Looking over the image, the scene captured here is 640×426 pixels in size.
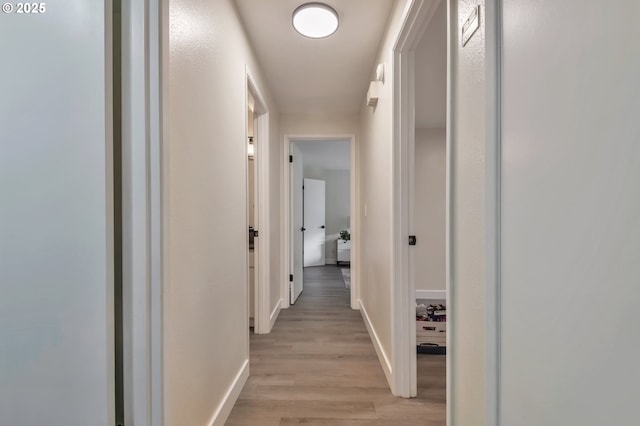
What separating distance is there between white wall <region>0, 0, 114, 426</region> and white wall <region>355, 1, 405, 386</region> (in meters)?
1.53

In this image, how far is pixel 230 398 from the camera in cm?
179

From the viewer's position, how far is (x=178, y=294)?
3.88 ft

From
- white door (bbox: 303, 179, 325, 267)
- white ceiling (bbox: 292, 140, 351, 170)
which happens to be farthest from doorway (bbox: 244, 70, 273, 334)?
white door (bbox: 303, 179, 325, 267)

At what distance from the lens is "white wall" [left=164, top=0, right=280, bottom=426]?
45.1 inches

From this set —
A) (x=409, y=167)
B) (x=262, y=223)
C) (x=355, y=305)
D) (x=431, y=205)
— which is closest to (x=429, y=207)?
(x=431, y=205)

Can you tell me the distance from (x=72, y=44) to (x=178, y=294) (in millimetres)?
847

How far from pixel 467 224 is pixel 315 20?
170cm

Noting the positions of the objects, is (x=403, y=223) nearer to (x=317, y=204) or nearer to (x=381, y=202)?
(x=381, y=202)

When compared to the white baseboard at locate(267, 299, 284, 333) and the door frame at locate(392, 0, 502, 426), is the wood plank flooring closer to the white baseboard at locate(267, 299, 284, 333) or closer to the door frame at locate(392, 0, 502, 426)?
the white baseboard at locate(267, 299, 284, 333)

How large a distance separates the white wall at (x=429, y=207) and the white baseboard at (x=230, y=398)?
2.68 metres

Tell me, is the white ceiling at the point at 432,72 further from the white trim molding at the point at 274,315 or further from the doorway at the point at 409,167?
the white trim molding at the point at 274,315

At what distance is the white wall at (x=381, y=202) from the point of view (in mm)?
2045

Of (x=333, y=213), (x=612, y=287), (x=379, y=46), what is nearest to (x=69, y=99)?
(x=612, y=287)

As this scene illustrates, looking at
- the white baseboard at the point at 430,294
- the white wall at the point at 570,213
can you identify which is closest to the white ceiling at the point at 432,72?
the white wall at the point at 570,213
